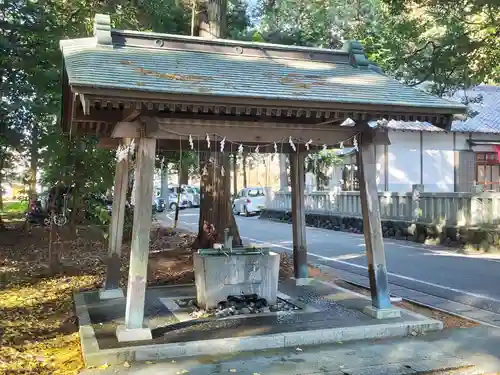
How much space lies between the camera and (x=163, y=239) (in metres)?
18.3

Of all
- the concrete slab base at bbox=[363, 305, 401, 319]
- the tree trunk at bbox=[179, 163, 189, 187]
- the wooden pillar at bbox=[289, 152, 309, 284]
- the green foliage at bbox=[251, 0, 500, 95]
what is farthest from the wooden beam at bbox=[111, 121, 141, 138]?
the green foliage at bbox=[251, 0, 500, 95]

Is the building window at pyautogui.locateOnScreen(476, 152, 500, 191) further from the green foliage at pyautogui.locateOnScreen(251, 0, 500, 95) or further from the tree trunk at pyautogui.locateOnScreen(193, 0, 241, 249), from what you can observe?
the tree trunk at pyautogui.locateOnScreen(193, 0, 241, 249)

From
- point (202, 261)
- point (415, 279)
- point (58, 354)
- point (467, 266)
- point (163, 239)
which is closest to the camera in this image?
point (58, 354)

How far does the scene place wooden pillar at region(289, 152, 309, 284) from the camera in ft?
31.8

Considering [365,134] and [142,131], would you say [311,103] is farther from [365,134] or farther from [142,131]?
[142,131]

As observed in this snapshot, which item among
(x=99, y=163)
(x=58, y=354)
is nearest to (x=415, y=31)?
(x=99, y=163)

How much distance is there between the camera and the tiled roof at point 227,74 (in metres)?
6.27

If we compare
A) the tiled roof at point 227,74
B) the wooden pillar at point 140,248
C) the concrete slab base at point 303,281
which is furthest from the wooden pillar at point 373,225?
the wooden pillar at point 140,248

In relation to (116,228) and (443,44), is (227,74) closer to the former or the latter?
(116,228)

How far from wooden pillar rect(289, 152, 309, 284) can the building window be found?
2038cm

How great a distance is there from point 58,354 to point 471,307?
21.5ft

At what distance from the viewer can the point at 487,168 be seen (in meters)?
27.5

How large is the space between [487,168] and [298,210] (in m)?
21.3

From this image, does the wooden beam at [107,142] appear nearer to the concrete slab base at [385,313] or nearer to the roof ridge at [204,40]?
the roof ridge at [204,40]
